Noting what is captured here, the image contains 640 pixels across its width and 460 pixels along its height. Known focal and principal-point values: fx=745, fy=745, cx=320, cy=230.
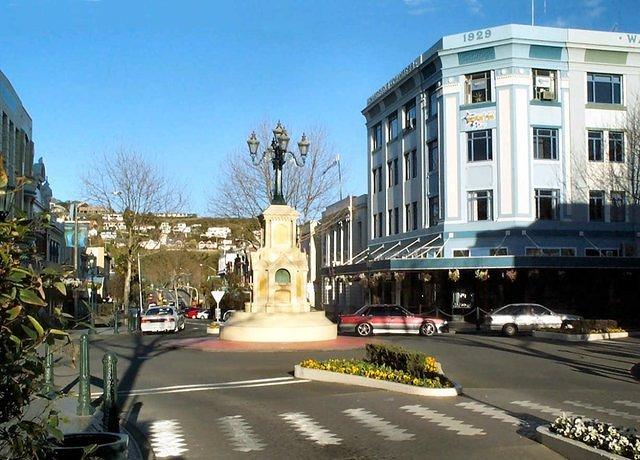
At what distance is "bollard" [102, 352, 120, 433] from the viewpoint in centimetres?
985

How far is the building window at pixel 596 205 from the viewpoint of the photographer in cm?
4178

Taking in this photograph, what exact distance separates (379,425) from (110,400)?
3868 mm

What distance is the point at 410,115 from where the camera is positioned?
48156 mm

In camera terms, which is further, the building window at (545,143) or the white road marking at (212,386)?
the building window at (545,143)

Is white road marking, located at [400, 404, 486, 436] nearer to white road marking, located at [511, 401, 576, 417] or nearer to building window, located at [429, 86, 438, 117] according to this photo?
white road marking, located at [511, 401, 576, 417]

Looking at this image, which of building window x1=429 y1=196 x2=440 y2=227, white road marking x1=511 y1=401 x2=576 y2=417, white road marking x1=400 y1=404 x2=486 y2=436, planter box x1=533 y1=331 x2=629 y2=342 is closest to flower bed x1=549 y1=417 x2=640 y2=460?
white road marking x1=400 y1=404 x2=486 y2=436

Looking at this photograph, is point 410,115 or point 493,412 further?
point 410,115

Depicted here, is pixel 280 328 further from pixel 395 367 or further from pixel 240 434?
pixel 240 434

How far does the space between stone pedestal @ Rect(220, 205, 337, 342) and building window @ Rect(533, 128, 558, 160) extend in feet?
57.8

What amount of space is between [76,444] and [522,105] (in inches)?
1489

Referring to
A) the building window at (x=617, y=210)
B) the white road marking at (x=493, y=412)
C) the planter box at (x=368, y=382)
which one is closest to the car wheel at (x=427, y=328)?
the building window at (x=617, y=210)

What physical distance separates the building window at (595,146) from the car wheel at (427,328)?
1488cm

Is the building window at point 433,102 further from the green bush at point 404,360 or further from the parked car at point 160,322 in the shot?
the green bush at point 404,360

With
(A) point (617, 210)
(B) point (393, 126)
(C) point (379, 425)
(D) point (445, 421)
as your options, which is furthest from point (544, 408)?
(B) point (393, 126)
